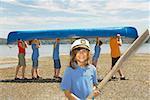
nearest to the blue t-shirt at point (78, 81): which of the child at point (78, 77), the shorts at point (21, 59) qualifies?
the child at point (78, 77)

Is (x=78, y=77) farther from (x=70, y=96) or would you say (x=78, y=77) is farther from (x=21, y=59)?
(x=21, y=59)

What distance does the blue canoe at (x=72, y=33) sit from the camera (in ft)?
46.0

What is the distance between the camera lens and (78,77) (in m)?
3.69

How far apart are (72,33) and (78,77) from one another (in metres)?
10.7

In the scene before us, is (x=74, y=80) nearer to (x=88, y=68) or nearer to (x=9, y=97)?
(x=88, y=68)

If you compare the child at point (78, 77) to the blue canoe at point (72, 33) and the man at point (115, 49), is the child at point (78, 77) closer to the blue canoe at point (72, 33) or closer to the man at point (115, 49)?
the man at point (115, 49)

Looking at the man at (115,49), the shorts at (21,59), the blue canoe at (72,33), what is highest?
the blue canoe at (72,33)

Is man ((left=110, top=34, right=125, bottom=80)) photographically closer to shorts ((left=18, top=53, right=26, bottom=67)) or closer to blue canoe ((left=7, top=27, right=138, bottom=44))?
blue canoe ((left=7, top=27, right=138, bottom=44))

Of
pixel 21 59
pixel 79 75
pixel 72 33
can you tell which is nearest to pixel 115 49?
pixel 72 33

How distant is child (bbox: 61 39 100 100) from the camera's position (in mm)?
3639

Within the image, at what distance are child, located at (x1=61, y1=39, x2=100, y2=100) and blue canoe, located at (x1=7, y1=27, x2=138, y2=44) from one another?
33.5 feet

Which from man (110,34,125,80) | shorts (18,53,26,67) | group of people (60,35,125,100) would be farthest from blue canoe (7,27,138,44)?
group of people (60,35,125,100)

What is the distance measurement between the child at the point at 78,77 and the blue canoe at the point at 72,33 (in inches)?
402

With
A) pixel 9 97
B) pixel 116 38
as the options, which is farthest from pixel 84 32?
pixel 9 97
